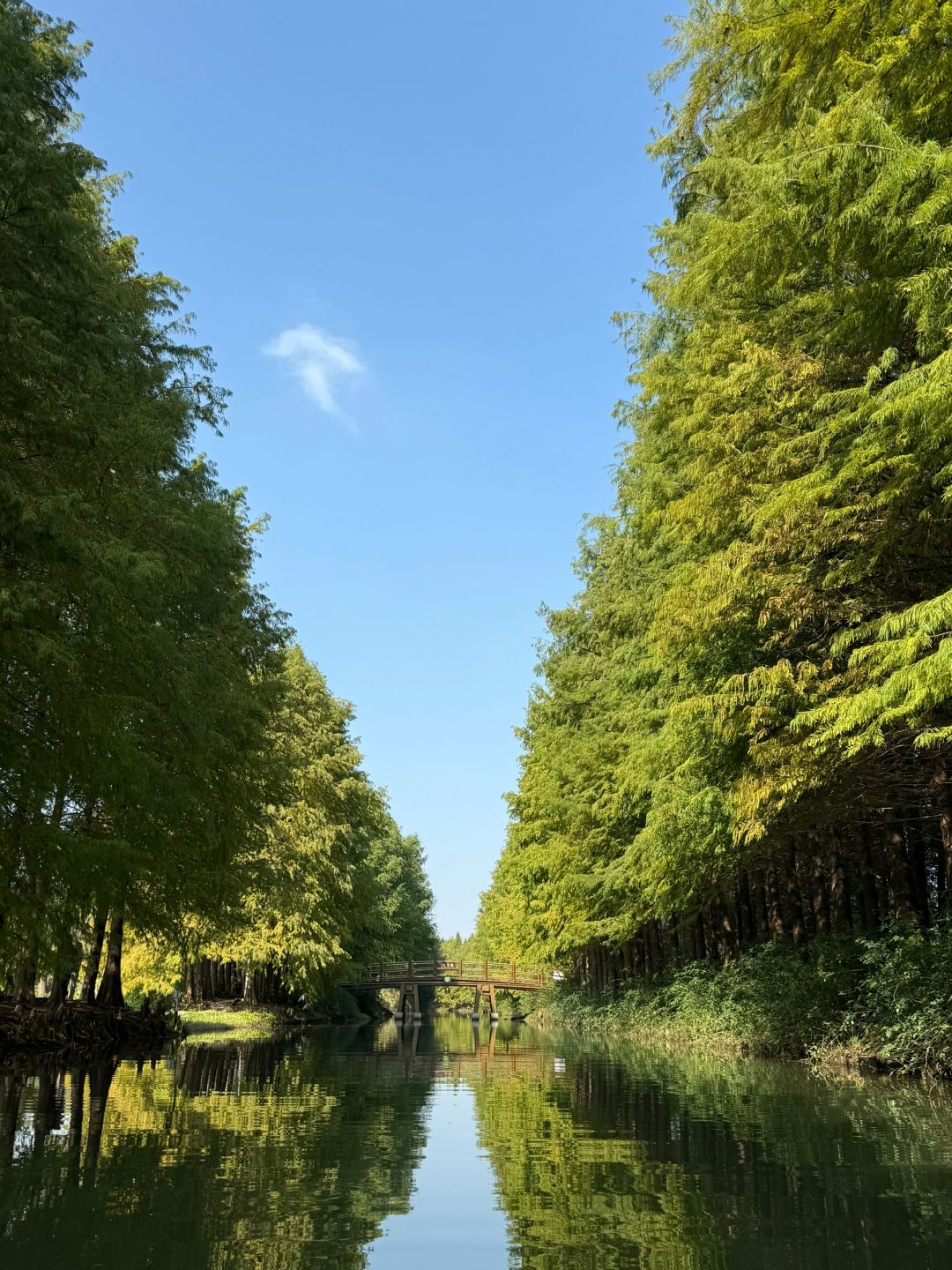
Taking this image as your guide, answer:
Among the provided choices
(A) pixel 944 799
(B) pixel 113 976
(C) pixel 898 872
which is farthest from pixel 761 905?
(B) pixel 113 976

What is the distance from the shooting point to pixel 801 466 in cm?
1116

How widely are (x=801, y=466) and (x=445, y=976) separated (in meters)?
45.6

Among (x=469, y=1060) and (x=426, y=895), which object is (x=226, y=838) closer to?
(x=469, y=1060)

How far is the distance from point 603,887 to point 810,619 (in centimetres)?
1213

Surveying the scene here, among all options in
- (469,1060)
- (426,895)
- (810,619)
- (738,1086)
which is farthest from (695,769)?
(426,895)

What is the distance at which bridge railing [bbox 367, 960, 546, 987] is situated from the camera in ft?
167

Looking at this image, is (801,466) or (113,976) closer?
(801,466)

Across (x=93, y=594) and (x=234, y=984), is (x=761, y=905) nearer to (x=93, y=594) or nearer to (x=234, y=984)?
(x=93, y=594)

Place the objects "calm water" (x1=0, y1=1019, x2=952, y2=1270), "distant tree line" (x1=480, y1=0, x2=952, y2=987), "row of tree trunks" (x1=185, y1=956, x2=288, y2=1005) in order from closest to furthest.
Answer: "calm water" (x1=0, y1=1019, x2=952, y2=1270) → "distant tree line" (x1=480, y1=0, x2=952, y2=987) → "row of tree trunks" (x1=185, y1=956, x2=288, y2=1005)

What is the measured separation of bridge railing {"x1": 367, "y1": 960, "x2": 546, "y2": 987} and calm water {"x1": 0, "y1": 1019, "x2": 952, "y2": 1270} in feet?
127

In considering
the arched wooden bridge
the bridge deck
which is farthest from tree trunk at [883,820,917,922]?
the bridge deck

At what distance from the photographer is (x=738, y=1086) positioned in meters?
13.1

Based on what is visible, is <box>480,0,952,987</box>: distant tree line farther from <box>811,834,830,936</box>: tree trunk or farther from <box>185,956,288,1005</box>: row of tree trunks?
<box>185,956,288,1005</box>: row of tree trunks

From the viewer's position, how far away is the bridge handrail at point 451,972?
168 ft
